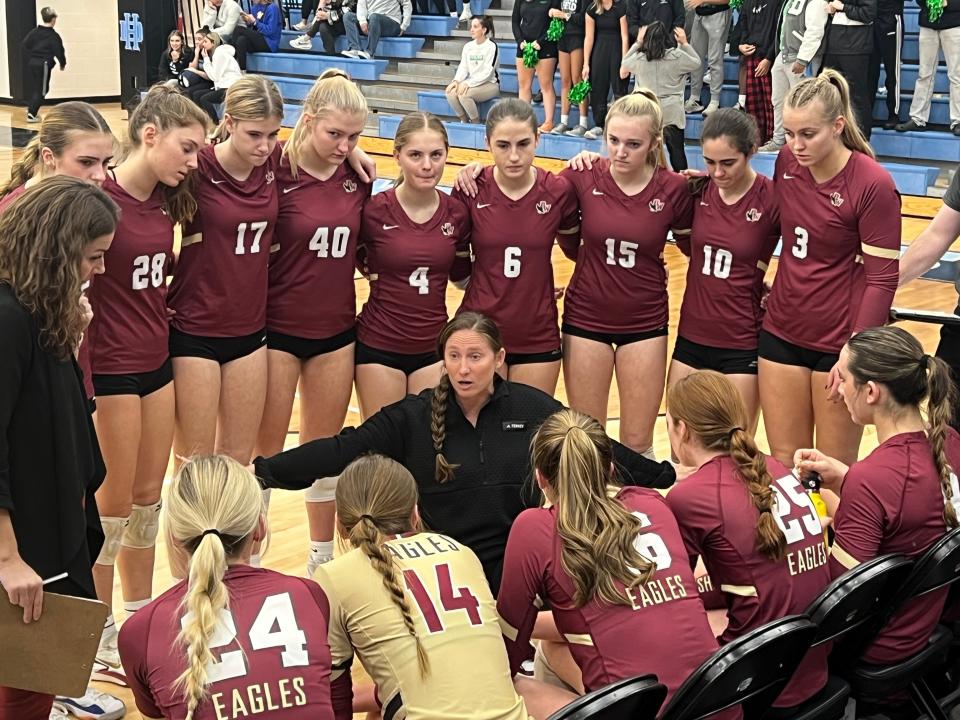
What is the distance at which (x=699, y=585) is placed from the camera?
10.7 feet

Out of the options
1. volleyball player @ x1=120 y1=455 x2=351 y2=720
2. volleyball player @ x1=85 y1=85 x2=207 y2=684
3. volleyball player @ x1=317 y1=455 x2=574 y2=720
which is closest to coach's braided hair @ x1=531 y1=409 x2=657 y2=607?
volleyball player @ x1=317 y1=455 x2=574 y2=720

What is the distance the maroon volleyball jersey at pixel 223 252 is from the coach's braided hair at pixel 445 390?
81cm

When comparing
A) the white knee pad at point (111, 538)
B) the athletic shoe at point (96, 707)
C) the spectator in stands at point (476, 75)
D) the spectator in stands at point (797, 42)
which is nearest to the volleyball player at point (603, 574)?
the athletic shoe at point (96, 707)

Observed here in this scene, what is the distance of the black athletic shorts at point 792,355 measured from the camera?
14.3 ft

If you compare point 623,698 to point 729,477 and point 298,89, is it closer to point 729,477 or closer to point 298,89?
point 729,477

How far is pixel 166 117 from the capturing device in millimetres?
3756

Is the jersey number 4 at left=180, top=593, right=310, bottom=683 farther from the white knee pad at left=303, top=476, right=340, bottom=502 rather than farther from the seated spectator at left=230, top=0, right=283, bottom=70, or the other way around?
the seated spectator at left=230, top=0, right=283, bottom=70

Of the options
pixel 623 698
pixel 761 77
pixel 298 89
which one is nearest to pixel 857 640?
pixel 623 698

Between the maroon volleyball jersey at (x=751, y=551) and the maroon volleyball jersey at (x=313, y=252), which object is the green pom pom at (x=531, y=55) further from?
the maroon volleyball jersey at (x=751, y=551)

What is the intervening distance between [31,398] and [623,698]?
1.47 meters

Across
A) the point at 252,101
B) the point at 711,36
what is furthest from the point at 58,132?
the point at 711,36

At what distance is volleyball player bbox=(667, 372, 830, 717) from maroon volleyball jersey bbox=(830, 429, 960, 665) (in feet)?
0.41

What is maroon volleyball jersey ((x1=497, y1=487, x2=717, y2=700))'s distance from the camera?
2.69m

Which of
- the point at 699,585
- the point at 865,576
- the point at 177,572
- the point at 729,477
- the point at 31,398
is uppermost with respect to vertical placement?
the point at 31,398
